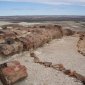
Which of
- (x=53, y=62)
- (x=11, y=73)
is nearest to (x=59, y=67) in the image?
(x=53, y=62)

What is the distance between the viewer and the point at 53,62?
16.6m

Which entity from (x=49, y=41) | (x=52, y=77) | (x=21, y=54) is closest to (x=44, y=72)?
(x=52, y=77)

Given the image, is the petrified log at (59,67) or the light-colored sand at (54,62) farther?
the petrified log at (59,67)

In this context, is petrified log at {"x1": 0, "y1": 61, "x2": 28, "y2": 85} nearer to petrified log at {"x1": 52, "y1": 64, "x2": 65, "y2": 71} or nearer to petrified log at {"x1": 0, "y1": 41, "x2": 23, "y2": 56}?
petrified log at {"x1": 52, "y1": 64, "x2": 65, "y2": 71}

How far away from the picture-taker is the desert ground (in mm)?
12742

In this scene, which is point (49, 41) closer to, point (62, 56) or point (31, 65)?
point (62, 56)

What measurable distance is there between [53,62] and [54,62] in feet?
0.24

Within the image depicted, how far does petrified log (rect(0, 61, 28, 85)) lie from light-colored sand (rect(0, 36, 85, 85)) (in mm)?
360

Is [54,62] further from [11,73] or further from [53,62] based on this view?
[11,73]

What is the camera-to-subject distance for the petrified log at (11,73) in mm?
11797

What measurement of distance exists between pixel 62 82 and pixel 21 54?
20.8 ft

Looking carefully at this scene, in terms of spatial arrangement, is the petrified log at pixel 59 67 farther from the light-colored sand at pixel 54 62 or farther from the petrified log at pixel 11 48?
the petrified log at pixel 11 48

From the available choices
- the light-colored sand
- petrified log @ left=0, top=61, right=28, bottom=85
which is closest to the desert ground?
the light-colored sand

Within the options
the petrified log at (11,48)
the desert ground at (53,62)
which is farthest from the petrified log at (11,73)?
the petrified log at (11,48)
